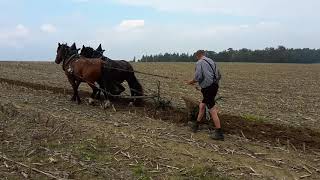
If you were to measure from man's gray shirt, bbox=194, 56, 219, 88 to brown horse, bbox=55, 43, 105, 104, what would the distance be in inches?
187

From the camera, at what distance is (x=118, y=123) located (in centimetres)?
1130

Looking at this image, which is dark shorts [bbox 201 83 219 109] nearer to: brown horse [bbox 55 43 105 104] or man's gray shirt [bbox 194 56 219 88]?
man's gray shirt [bbox 194 56 219 88]

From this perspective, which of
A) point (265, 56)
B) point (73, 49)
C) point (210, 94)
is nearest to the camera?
point (210, 94)

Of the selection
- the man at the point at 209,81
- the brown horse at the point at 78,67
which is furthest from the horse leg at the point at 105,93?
the man at the point at 209,81

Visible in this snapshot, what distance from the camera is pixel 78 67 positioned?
14.6 metres

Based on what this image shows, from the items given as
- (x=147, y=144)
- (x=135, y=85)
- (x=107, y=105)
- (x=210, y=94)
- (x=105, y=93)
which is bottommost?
(x=147, y=144)

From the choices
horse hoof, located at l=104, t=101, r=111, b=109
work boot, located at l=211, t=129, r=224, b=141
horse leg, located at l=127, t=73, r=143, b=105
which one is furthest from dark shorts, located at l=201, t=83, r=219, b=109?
horse hoof, located at l=104, t=101, r=111, b=109

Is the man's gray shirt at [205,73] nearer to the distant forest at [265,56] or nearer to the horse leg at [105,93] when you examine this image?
the horse leg at [105,93]

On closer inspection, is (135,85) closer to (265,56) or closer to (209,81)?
(209,81)

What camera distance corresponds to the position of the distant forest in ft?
271

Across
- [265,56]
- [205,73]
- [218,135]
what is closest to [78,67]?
[205,73]

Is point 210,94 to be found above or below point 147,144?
above

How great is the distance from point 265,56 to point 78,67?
2859 inches

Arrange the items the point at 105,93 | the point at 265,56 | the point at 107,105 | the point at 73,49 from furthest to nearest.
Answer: the point at 265,56 → the point at 73,49 → the point at 105,93 → the point at 107,105
